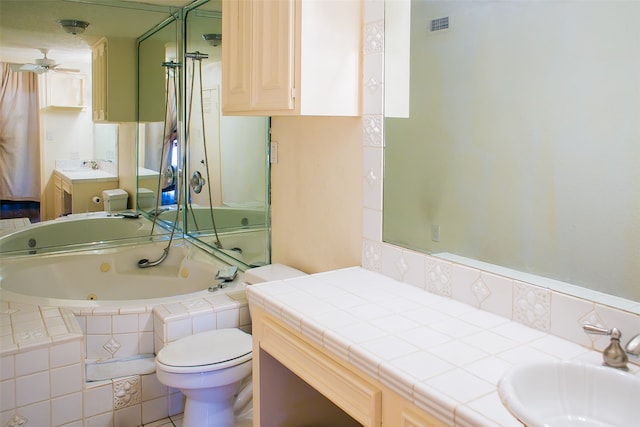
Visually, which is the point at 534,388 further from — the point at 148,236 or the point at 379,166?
the point at 148,236

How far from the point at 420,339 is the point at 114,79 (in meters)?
2.87

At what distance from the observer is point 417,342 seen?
1.36 metres

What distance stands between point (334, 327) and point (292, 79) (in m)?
0.91

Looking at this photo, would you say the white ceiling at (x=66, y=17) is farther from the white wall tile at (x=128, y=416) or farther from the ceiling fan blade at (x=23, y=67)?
the white wall tile at (x=128, y=416)

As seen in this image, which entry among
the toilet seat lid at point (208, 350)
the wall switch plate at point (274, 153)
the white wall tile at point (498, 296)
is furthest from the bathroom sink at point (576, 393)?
the wall switch plate at point (274, 153)

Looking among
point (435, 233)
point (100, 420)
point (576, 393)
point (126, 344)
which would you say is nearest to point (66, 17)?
point (126, 344)

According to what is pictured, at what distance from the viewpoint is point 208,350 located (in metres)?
2.25

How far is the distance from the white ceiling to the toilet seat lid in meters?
1.98

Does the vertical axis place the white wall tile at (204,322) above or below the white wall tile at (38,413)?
above

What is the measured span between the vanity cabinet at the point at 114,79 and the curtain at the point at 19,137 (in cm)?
35

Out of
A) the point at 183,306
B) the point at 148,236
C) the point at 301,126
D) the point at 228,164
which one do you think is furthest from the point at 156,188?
the point at 301,126

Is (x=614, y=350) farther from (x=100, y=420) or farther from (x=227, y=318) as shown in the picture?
(x=100, y=420)

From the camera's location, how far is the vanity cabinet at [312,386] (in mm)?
1269

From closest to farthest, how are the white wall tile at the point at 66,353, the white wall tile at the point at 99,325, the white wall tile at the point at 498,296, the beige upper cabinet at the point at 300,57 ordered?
the white wall tile at the point at 498,296, the beige upper cabinet at the point at 300,57, the white wall tile at the point at 66,353, the white wall tile at the point at 99,325
